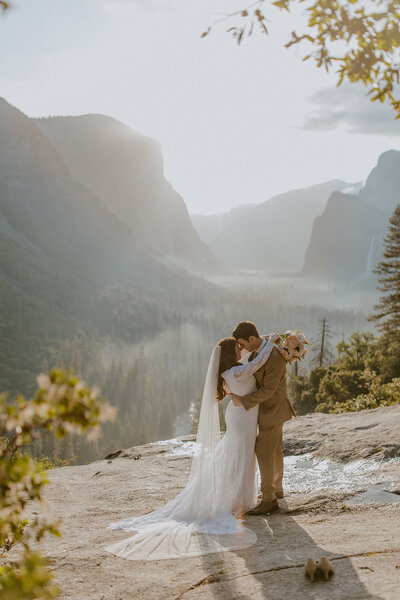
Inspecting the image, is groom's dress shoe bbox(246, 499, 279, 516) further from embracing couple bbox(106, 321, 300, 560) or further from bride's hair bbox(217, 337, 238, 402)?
bride's hair bbox(217, 337, 238, 402)

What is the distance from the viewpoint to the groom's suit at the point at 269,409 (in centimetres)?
838

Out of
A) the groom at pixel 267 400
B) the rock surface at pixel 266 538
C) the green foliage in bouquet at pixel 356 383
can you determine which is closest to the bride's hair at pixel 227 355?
the groom at pixel 267 400

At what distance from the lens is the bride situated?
7570mm

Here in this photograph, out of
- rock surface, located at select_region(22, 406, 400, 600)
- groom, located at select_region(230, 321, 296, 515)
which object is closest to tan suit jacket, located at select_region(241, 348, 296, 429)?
groom, located at select_region(230, 321, 296, 515)

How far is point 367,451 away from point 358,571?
6.11m

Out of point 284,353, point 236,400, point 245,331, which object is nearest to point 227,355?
point 245,331

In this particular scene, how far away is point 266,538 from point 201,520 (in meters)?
1.37

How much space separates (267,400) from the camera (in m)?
8.65

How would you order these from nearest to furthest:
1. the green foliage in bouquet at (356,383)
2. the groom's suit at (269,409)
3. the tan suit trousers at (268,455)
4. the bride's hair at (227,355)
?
the tan suit trousers at (268,455), the groom's suit at (269,409), the bride's hair at (227,355), the green foliage in bouquet at (356,383)

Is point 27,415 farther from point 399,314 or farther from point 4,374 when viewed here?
point 4,374

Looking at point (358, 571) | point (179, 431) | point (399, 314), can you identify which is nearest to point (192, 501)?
point (358, 571)

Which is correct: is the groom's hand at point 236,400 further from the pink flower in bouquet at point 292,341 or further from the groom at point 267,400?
the pink flower in bouquet at point 292,341

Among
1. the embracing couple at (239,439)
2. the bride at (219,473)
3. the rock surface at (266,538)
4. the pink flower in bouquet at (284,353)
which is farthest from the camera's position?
the pink flower in bouquet at (284,353)

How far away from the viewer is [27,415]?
2410 millimetres
